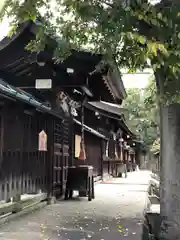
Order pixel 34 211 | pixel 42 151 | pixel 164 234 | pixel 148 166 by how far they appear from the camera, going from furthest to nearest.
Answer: pixel 148 166 < pixel 42 151 < pixel 34 211 < pixel 164 234

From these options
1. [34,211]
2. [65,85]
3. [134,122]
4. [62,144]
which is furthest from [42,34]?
[134,122]

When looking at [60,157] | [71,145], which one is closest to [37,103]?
[60,157]

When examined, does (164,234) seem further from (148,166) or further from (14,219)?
(148,166)

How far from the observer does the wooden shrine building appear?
7011 millimetres

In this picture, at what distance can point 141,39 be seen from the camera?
12.1 ft

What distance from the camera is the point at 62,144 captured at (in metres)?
10.6

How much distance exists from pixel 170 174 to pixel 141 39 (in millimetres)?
2333

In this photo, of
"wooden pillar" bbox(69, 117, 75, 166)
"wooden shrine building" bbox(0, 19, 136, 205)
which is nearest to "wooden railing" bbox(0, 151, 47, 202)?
"wooden shrine building" bbox(0, 19, 136, 205)

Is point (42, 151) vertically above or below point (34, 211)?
above

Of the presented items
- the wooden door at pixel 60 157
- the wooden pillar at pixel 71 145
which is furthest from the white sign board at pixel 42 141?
the wooden pillar at pixel 71 145

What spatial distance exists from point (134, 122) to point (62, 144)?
32.2m

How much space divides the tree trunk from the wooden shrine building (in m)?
1.31

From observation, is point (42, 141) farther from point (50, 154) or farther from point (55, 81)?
point (55, 81)

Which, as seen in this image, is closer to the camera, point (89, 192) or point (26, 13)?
point (26, 13)
